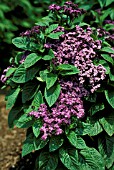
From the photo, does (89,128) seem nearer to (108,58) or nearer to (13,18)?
(108,58)

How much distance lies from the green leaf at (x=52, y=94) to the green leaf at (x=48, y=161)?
1.37 feet

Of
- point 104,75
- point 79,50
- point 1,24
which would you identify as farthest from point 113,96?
point 1,24

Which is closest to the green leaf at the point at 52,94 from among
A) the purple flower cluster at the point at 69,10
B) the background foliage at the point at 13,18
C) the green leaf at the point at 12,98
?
the green leaf at the point at 12,98

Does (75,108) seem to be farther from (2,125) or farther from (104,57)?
(2,125)

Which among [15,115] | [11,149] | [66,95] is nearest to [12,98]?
[15,115]

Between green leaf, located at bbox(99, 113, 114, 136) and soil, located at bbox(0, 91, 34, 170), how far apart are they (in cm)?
108

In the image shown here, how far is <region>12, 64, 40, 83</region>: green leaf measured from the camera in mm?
3072

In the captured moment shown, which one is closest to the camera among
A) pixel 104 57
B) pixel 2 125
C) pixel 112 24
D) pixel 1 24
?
pixel 104 57

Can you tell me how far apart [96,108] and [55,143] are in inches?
17.3

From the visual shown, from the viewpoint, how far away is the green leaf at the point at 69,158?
2898 millimetres

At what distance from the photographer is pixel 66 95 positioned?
117 inches

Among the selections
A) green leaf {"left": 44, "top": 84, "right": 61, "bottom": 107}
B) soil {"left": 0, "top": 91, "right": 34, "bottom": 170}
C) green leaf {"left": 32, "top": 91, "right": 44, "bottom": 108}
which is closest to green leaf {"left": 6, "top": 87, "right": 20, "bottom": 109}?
green leaf {"left": 32, "top": 91, "right": 44, "bottom": 108}

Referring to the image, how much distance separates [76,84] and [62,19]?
631mm

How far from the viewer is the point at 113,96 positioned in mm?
3039
